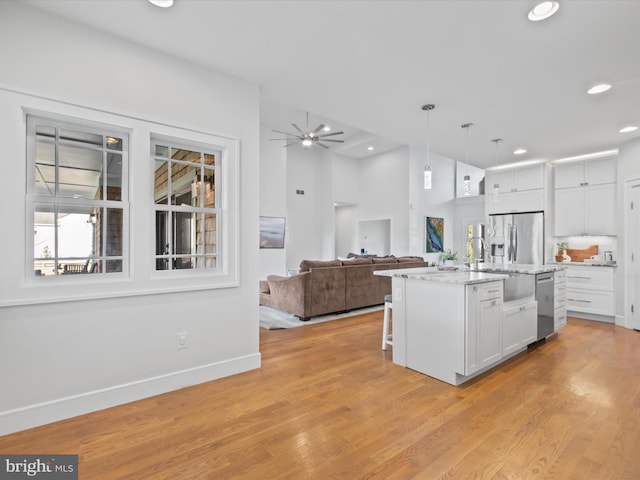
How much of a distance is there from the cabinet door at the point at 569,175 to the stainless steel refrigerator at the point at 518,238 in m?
0.63

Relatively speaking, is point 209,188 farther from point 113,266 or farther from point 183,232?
point 113,266

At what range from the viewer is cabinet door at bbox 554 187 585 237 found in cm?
541

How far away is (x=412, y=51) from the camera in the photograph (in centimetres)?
252

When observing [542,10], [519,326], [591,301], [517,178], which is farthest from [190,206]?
[591,301]

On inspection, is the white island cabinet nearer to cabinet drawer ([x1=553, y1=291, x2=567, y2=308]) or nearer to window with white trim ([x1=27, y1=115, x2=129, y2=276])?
cabinet drawer ([x1=553, y1=291, x2=567, y2=308])

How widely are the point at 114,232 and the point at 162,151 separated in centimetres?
79

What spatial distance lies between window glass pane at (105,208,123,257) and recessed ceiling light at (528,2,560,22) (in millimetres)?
3214

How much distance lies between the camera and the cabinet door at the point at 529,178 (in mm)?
5713

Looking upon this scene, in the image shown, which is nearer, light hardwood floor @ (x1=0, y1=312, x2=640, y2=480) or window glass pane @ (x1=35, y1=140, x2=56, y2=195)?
light hardwood floor @ (x1=0, y1=312, x2=640, y2=480)

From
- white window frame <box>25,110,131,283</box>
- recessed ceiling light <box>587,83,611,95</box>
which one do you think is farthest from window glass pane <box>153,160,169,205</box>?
recessed ceiling light <box>587,83,611,95</box>

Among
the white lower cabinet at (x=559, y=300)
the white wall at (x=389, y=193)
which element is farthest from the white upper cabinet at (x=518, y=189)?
the white wall at (x=389, y=193)

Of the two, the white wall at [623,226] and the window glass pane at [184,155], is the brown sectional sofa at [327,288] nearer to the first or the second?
the window glass pane at [184,155]

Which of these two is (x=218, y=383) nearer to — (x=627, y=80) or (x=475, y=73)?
(x=475, y=73)

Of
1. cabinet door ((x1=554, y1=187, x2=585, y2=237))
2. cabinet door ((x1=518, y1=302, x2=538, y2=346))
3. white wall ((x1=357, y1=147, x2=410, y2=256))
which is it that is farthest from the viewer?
white wall ((x1=357, y1=147, x2=410, y2=256))
